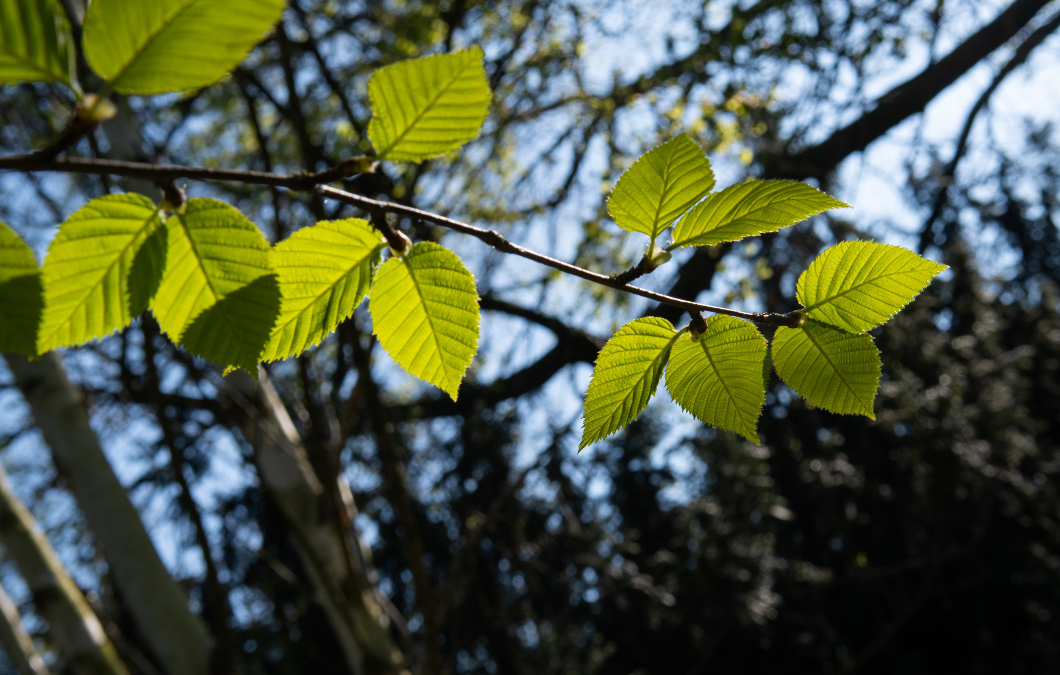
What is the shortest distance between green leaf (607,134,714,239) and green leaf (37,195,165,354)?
0.25 metres

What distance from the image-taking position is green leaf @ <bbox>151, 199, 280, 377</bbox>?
0.34m

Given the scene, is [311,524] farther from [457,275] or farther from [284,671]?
[284,671]

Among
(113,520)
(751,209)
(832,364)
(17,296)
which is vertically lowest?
(832,364)

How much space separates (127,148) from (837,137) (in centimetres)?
277

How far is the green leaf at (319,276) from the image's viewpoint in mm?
358

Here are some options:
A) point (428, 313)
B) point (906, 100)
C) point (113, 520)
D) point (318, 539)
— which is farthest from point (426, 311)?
point (906, 100)

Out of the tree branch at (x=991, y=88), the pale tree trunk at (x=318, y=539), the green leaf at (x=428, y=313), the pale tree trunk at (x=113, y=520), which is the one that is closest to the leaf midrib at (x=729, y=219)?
the green leaf at (x=428, y=313)

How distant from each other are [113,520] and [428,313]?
2.18 meters

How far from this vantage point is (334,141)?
144 inches

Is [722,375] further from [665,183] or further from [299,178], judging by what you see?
[299,178]

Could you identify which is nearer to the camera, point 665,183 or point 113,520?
point 665,183

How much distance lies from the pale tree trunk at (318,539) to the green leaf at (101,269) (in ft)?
5.55

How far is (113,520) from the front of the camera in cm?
205

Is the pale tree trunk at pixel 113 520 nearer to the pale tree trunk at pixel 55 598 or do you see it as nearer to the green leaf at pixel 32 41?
the pale tree trunk at pixel 55 598
